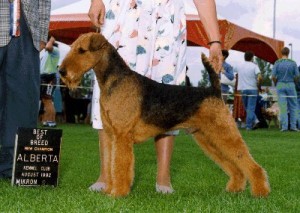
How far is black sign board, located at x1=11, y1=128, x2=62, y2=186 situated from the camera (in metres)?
3.59

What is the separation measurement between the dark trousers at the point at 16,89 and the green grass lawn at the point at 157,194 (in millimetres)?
340

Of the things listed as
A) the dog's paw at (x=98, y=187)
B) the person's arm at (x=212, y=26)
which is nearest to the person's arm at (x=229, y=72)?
the person's arm at (x=212, y=26)

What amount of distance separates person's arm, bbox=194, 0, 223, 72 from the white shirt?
28.8 ft

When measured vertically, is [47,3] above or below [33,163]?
above

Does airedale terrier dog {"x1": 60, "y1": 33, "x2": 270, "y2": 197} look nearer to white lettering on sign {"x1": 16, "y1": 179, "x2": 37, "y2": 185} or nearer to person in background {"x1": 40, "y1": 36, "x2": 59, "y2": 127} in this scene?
white lettering on sign {"x1": 16, "y1": 179, "x2": 37, "y2": 185}

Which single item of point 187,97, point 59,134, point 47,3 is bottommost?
point 59,134

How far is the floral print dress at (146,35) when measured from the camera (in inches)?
142

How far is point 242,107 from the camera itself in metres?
14.2

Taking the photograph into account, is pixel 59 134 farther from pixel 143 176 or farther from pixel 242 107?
pixel 242 107

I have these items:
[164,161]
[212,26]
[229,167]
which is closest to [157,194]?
[164,161]

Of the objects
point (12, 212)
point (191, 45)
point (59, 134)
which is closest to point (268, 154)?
point (59, 134)

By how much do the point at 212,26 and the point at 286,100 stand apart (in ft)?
30.2

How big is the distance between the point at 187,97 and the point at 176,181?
114 cm

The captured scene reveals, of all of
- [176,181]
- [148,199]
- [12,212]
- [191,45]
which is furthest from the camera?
[191,45]
